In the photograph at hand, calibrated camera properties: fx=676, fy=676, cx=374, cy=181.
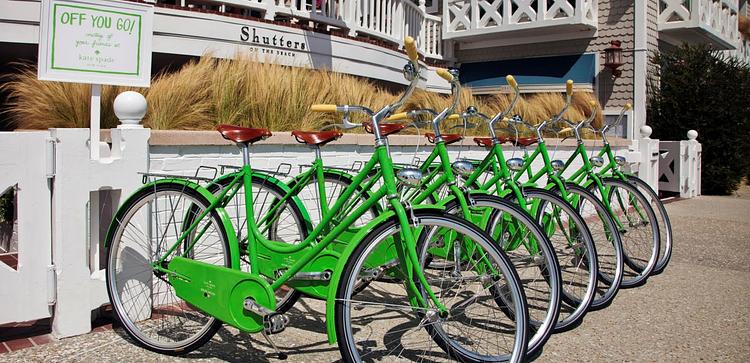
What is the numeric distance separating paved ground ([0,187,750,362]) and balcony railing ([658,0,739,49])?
1084cm

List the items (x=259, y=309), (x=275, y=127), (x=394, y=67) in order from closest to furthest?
(x=259, y=309) → (x=275, y=127) → (x=394, y=67)

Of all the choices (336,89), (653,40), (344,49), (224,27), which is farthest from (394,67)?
(653,40)

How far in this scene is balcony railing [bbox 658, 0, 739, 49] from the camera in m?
15.0

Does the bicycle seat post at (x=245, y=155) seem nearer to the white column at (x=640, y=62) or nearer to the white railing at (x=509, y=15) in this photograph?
the white railing at (x=509, y=15)

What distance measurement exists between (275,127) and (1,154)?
2.53m

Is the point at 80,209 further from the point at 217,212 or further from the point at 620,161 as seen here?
the point at 620,161

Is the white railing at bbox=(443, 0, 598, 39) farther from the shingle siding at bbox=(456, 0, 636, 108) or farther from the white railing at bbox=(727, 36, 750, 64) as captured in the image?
the white railing at bbox=(727, 36, 750, 64)

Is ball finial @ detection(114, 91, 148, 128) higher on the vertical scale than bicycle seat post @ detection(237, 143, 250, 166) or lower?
higher

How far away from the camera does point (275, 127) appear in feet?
18.6

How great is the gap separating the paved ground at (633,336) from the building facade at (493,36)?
5303mm

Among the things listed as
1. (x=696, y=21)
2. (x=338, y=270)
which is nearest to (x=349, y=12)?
(x=338, y=270)

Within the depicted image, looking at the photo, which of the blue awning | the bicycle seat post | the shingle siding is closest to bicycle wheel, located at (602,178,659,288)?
the bicycle seat post

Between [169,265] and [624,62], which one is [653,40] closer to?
[624,62]

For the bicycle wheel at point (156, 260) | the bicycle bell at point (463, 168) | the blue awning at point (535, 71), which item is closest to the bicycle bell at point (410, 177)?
the bicycle bell at point (463, 168)
